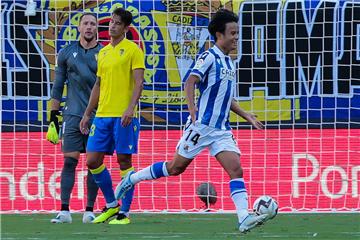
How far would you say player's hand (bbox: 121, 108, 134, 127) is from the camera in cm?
885

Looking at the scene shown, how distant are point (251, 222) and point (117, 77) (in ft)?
6.87

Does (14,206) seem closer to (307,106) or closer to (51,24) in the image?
(51,24)

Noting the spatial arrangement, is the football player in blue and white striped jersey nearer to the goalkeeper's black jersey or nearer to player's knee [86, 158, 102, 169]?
player's knee [86, 158, 102, 169]

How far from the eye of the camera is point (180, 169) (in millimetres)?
8273

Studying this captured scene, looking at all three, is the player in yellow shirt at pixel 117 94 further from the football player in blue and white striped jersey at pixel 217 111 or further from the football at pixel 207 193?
the football at pixel 207 193

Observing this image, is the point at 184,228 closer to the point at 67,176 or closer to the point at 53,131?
the point at 67,176

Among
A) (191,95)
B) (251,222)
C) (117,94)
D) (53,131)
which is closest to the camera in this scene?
(251,222)

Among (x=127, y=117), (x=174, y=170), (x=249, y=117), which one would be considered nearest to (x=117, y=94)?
(x=127, y=117)

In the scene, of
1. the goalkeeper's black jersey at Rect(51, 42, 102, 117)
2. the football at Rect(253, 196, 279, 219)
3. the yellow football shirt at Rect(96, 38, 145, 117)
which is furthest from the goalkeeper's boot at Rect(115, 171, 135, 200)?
the football at Rect(253, 196, 279, 219)

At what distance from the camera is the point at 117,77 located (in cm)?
901

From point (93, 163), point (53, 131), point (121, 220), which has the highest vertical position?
point (53, 131)

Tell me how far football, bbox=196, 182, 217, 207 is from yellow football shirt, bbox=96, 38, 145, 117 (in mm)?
2756

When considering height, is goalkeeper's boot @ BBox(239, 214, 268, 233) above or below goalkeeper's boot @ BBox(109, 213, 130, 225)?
above

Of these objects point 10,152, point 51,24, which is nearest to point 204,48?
point 51,24
